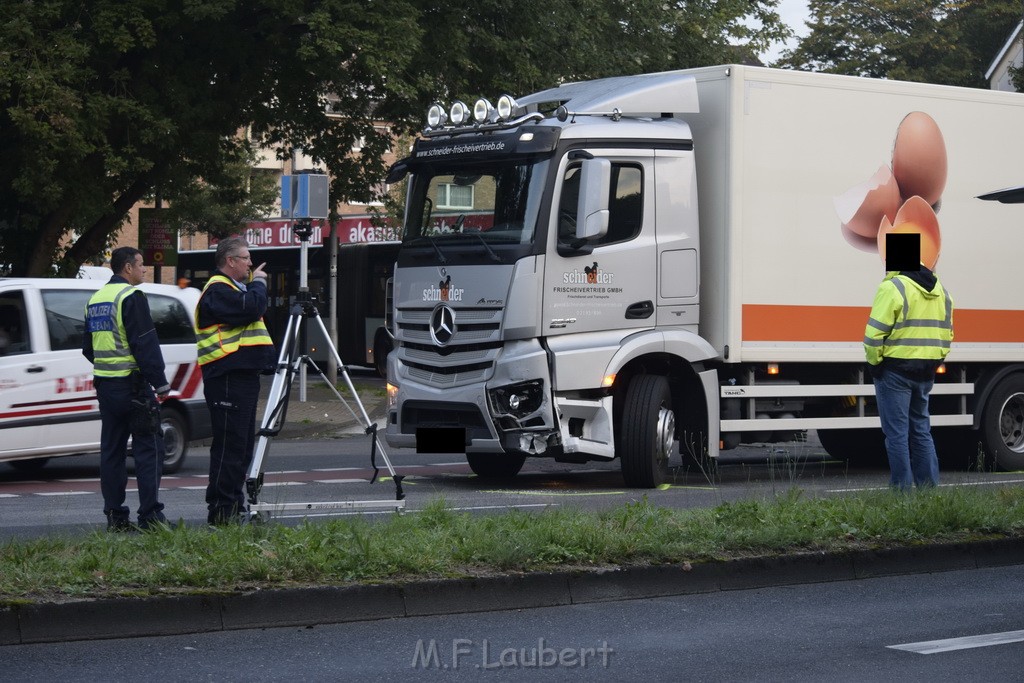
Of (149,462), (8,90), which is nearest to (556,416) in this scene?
(149,462)

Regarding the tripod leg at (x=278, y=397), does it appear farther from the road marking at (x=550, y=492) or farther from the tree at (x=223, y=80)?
the tree at (x=223, y=80)

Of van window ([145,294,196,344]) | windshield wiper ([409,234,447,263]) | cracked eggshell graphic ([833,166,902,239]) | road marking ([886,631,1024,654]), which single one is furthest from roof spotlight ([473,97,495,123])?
road marking ([886,631,1024,654])

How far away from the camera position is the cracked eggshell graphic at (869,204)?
13102 millimetres

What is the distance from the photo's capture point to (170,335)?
566 inches

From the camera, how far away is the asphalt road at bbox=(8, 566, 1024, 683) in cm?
590

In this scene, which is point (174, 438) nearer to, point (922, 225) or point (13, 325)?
point (13, 325)

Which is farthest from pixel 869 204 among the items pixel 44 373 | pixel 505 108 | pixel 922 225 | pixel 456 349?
pixel 44 373

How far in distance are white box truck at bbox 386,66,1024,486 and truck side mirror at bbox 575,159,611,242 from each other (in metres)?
0.02

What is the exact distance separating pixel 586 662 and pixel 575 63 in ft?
58.5

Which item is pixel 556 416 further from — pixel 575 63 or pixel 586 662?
pixel 575 63

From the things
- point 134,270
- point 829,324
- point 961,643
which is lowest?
point 961,643

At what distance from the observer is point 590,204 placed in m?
11.6

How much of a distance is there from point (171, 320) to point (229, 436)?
613 centimetres

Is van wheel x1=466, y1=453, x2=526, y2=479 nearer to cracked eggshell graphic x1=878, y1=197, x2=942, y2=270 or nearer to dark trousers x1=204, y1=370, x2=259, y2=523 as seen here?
cracked eggshell graphic x1=878, y1=197, x2=942, y2=270
